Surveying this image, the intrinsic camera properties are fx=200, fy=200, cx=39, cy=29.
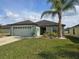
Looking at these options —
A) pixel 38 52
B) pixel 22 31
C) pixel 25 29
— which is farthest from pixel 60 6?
pixel 38 52

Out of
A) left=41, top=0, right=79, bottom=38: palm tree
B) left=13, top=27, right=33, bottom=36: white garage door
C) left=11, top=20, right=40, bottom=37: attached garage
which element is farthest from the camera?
left=13, top=27, right=33, bottom=36: white garage door

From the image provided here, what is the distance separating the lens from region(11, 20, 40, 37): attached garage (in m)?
46.0

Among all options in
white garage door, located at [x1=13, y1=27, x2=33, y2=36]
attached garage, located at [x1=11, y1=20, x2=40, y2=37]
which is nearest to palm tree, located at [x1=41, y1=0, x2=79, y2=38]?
attached garage, located at [x1=11, y1=20, x2=40, y2=37]

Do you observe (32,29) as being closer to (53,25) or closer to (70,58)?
(53,25)

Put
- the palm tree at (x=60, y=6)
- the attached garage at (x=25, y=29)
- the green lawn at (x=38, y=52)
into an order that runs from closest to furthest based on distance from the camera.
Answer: the green lawn at (x=38, y=52), the palm tree at (x=60, y=6), the attached garage at (x=25, y=29)

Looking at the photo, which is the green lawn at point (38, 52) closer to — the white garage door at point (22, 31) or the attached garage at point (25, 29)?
the attached garage at point (25, 29)

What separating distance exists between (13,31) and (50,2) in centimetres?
1476

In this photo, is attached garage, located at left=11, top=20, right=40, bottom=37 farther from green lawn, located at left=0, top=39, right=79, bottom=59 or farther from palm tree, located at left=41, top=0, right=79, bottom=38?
green lawn, located at left=0, top=39, right=79, bottom=59

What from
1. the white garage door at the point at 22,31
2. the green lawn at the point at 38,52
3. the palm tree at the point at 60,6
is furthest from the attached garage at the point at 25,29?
the green lawn at the point at 38,52

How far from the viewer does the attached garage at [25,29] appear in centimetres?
4600

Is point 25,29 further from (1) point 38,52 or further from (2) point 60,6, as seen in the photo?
(1) point 38,52

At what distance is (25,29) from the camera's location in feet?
153

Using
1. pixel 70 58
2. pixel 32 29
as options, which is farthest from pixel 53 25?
pixel 70 58

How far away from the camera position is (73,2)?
3647 centimetres
